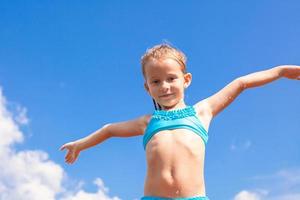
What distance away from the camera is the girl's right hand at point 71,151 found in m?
7.27

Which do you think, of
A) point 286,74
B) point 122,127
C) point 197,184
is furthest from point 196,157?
point 286,74

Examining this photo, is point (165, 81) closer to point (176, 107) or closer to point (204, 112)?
point (176, 107)

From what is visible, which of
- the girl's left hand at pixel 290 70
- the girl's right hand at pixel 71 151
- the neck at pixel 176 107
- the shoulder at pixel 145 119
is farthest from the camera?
the girl's right hand at pixel 71 151

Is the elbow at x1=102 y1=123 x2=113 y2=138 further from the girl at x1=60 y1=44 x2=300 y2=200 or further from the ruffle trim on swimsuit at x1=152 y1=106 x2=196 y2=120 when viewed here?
the ruffle trim on swimsuit at x1=152 y1=106 x2=196 y2=120

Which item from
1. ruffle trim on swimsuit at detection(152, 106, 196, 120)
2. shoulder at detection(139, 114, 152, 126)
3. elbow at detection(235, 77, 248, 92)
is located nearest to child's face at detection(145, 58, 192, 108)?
ruffle trim on swimsuit at detection(152, 106, 196, 120)

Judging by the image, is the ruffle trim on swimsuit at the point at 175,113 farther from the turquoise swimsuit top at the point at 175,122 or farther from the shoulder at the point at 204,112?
the shoulder at the point at 204,112

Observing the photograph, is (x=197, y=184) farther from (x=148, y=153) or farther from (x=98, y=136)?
(x=98, y=136)

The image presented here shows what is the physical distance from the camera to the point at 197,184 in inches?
239

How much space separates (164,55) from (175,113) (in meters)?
0.79

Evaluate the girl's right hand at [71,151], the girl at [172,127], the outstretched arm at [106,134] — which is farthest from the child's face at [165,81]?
the girl's right hand at [71,151]

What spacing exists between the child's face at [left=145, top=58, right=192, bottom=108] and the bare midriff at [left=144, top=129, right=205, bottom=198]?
0.46 metres

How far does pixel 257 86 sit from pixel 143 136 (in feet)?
5.74

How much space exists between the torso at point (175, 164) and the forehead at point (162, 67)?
30.3 inches

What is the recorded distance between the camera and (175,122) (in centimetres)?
647
